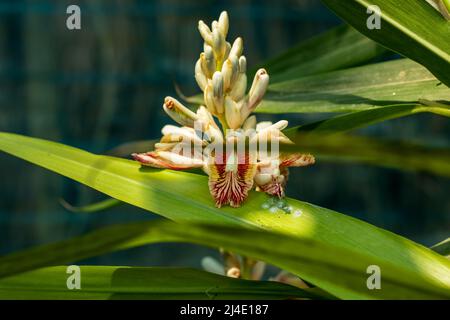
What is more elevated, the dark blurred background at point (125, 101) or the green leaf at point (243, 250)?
the dark blurred background at point (125, 101)

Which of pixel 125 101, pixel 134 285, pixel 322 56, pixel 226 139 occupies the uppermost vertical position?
pixel 125 101

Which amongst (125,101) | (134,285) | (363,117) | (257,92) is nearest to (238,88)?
(257,92)

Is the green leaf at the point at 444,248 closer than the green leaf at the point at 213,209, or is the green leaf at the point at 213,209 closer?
the green leaf at the point at 213,209

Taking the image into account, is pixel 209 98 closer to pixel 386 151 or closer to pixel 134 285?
pixel 134 285

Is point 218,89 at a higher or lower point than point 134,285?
higher

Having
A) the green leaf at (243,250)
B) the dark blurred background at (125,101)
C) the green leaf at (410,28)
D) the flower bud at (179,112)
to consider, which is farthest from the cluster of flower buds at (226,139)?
the dark blurred background at (125,101)

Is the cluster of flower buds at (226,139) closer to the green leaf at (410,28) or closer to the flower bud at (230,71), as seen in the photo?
the flower bud at (230,71)

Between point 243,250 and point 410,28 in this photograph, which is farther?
point 410,28
